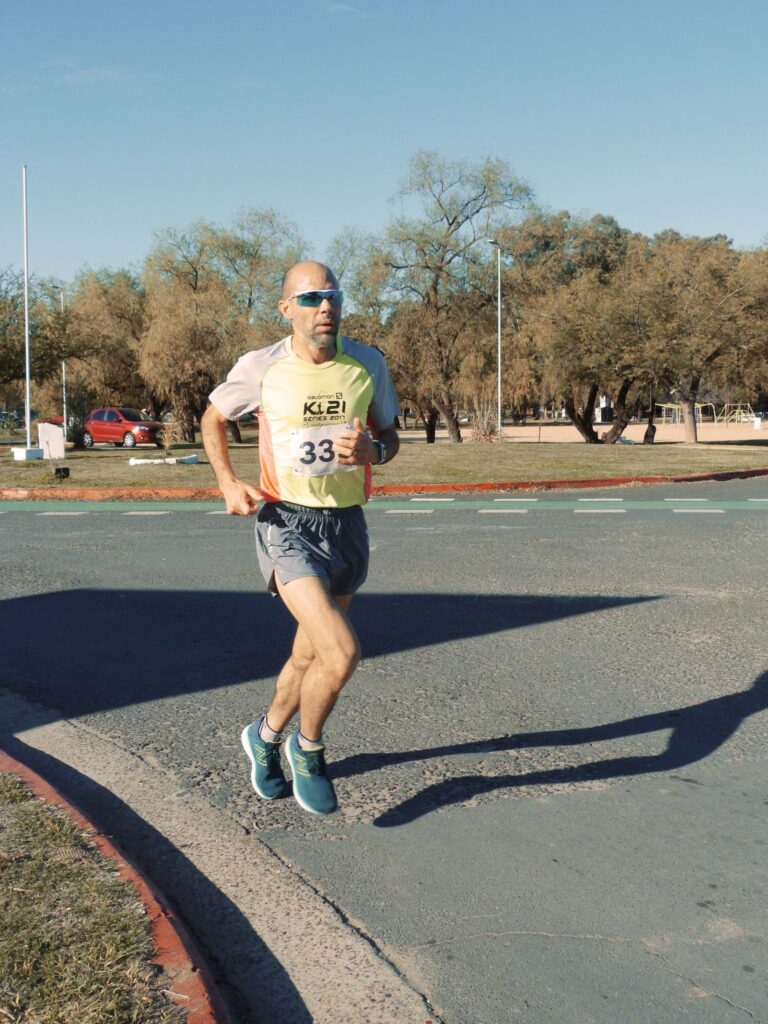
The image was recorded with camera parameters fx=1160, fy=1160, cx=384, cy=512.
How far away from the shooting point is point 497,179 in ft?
161

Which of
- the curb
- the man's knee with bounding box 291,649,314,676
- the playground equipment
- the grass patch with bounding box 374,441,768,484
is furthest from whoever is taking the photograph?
the playground equipment

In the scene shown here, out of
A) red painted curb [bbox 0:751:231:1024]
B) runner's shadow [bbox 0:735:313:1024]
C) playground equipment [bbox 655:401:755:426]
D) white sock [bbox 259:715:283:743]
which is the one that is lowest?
runner's shadow [bbox 0:735:313:1024]

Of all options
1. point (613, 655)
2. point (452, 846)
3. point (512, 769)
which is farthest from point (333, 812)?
point (613, 655)

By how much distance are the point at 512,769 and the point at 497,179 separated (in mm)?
46876

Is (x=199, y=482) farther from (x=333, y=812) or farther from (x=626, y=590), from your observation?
(x=333, y=812)

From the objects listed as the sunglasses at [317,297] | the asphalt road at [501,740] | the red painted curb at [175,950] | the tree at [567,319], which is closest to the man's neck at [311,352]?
the sunglasses at [317,297]

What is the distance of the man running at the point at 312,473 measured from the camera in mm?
4102

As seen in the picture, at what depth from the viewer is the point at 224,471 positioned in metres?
4.34

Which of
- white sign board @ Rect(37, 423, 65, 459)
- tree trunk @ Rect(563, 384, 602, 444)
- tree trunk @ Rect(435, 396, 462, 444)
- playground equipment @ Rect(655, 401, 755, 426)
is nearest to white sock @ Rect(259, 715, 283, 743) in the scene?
white sign board @ Rect(37, 423, 65, 459)

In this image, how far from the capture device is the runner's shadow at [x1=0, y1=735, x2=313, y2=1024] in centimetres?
297

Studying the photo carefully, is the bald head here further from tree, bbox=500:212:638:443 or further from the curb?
tree, bbox=500:212:638:443

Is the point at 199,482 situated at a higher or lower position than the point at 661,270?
lower

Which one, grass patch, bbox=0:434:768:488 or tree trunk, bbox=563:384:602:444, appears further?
tree trunk, bbox=563:384:602:444

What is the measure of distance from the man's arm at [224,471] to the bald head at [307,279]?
554 mm
